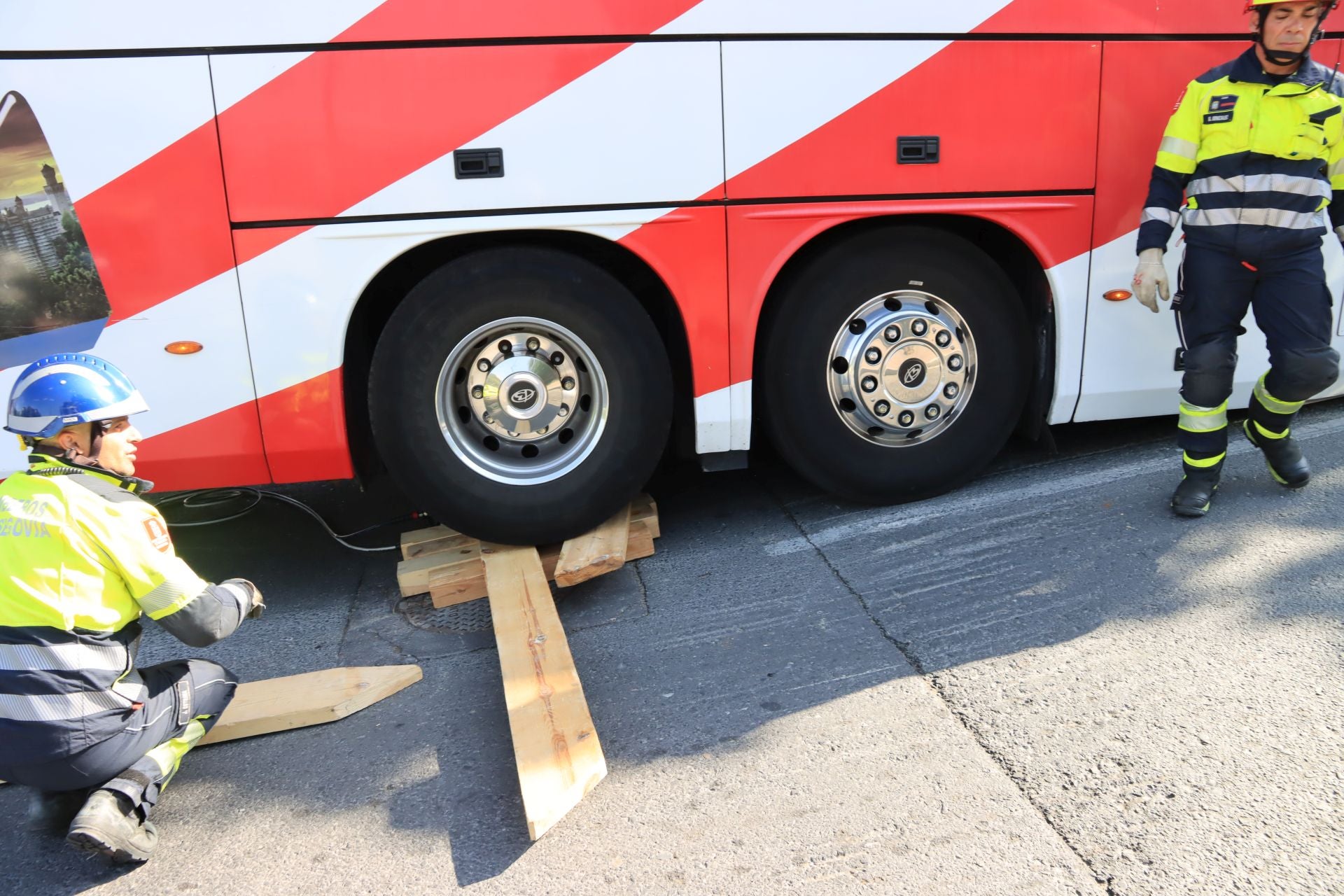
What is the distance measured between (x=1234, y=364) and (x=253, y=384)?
11.5ft

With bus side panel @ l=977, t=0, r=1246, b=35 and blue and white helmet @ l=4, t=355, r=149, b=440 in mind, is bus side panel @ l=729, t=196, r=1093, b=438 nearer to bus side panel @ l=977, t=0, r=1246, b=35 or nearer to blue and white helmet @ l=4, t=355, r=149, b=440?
bus side panel @ l=977, t=0, r=1246, b=35

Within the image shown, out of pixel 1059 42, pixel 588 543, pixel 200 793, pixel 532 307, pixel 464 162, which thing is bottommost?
pixel 200 793

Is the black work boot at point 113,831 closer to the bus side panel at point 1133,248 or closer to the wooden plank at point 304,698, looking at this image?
the wooden plank at point 304,698

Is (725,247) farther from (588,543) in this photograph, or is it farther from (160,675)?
(160,675)

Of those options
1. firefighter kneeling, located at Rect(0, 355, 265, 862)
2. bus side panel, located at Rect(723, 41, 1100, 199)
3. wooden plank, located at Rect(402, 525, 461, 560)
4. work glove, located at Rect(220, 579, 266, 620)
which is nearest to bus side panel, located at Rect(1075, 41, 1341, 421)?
bus side panel, located at Rect(723, 41, 1100, 199)

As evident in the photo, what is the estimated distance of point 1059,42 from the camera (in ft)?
11.7

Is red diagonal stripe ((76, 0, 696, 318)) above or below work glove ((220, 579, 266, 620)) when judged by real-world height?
above

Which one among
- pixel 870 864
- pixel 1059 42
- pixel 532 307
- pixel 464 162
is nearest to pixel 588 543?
pixel 532 307

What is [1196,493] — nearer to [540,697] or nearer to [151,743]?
[540,697]

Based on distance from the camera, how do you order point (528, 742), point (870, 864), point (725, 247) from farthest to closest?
point (725, 247)
point (528, 742)
point (870, 864)

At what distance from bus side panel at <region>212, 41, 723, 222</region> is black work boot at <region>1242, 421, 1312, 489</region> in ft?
7.90

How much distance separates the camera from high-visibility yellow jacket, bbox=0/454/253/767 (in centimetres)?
242

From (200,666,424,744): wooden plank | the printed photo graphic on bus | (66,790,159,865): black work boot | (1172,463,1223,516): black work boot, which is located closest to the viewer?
(66,790,159,865): black work boot

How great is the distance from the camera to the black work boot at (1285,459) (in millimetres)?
3908
